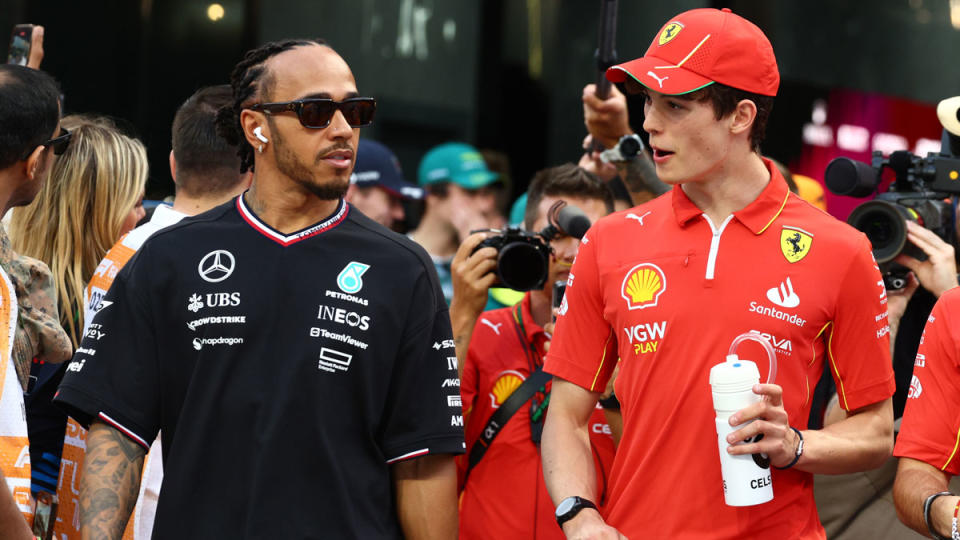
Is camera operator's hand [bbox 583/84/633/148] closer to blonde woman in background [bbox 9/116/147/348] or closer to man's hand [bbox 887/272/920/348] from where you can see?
man's hand [bbox 887/272/920/348]

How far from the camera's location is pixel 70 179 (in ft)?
14.5

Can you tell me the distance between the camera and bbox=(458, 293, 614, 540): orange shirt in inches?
154

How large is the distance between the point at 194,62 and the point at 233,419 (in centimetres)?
584

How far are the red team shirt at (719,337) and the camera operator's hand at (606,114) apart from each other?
150cm

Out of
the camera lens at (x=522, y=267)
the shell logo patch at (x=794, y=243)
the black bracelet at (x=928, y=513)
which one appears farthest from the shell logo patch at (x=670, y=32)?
the black bracelet at (x=928, y=513)

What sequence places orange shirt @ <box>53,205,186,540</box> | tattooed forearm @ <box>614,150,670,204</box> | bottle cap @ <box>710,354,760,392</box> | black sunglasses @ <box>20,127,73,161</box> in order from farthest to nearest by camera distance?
tattooed forearm @ <box>614,150,670,204</box>, orange shirt @ <box>53,205,186,540</box>, black sunglasses @ <box>20,127,73,161</box>, bottle cap @ <box>710,354,760,392</box>

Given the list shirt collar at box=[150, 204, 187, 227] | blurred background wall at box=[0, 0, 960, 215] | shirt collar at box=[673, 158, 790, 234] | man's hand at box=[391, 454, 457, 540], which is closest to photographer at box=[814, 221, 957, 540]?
shirt collar at box=[673, 158, 790, 234]

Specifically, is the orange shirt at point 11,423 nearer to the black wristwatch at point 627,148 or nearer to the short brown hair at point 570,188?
the short brown hair at point 570,188

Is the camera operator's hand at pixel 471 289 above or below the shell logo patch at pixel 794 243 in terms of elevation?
below

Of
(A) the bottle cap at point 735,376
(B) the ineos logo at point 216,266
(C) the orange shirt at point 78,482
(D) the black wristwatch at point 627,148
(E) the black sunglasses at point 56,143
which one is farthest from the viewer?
(D) the black wristwatch at point 627,148

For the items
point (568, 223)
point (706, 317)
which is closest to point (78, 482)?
point (568, 223)

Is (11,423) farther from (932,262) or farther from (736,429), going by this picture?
(932,262)

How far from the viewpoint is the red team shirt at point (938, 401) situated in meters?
3.19

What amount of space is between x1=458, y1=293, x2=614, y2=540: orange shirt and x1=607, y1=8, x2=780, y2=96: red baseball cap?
1.24 metres
